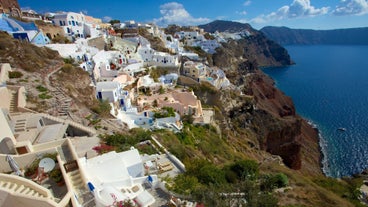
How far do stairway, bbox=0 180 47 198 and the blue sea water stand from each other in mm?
42692

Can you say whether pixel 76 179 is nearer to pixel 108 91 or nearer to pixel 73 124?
pixel 73 124

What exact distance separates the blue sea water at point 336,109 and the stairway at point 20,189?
42.7 meters

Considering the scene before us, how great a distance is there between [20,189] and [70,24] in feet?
136

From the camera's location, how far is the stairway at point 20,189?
284 inches

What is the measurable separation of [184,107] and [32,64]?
56.9 feet

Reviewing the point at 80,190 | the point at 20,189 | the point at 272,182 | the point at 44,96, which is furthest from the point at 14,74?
the point at 272,182

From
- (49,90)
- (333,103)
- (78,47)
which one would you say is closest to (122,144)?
(49,90)

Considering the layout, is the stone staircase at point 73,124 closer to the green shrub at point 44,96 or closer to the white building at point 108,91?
the green shrub at point 44,96

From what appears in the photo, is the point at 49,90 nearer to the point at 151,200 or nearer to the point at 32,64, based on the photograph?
the point at 32,64

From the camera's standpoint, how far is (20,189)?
7535 mm

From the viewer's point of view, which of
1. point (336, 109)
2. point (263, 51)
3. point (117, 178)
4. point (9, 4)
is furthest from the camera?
point (263, 51)

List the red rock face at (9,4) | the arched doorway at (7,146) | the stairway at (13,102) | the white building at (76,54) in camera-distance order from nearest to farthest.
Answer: the arched doorway at (7,146) → the stairway at (13,102) → the white building at (76,54) → the red rock face at (9,4)

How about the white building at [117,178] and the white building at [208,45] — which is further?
the white building at [208,45]

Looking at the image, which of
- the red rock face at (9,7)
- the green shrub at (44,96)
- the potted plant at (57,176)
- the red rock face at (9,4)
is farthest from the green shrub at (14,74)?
the red rock face at (9,4)
